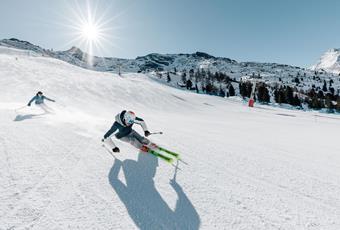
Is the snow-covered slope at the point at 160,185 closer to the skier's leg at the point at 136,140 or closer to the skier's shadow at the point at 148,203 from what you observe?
the skier's shadow at the point at 148,203

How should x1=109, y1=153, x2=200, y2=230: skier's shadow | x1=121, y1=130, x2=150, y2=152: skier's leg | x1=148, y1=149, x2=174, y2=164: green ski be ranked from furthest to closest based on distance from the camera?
x1=121, y1=130, x2=150, y2=152: skier's leg < x1=148, y1=149, x2=174, y2=164: green ski < x1=109, y1=153, x2=200, y2=230: skier's shadow

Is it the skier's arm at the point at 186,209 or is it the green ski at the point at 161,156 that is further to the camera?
the green ski at the point at 161,156

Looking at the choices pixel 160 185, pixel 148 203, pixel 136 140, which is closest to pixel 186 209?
A: pixel 148 203

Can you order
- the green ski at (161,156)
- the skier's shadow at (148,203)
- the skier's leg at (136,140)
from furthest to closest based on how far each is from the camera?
the skier's leg at (136,140) → the green ski at (161,156) → the skier's shadow at (148,203)

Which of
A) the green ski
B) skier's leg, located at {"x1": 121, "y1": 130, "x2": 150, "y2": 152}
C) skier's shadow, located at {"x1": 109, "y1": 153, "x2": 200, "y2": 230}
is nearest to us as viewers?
skier's shadow, located at {"x1": 109, "y1": 153, "x2": 200, "y2": 230}

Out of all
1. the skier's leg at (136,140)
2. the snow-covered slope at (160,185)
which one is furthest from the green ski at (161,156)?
the skier's leg at (136,140)

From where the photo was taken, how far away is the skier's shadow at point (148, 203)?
12.2 ft

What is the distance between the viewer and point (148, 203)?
13.9 ft

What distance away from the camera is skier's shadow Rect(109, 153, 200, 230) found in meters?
3.71

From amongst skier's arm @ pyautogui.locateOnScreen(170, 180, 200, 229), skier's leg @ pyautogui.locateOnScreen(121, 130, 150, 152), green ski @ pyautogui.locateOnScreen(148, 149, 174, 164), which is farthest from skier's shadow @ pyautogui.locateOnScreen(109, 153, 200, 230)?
skier's leg @ pyautogui.locateOnScreen(121, 130, 150, 152)

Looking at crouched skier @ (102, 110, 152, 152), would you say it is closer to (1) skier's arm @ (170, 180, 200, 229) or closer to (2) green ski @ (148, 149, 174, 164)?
(2) green ski @ (148, 149, 174, 164)

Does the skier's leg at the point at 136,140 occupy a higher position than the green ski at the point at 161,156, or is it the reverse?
the skier's leg at the point at 136,140

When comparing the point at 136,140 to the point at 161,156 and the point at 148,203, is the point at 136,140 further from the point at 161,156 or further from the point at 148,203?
the point at 148,203

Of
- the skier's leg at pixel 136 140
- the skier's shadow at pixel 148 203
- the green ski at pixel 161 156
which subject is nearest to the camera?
the skier's shadow at pixel 148 203
